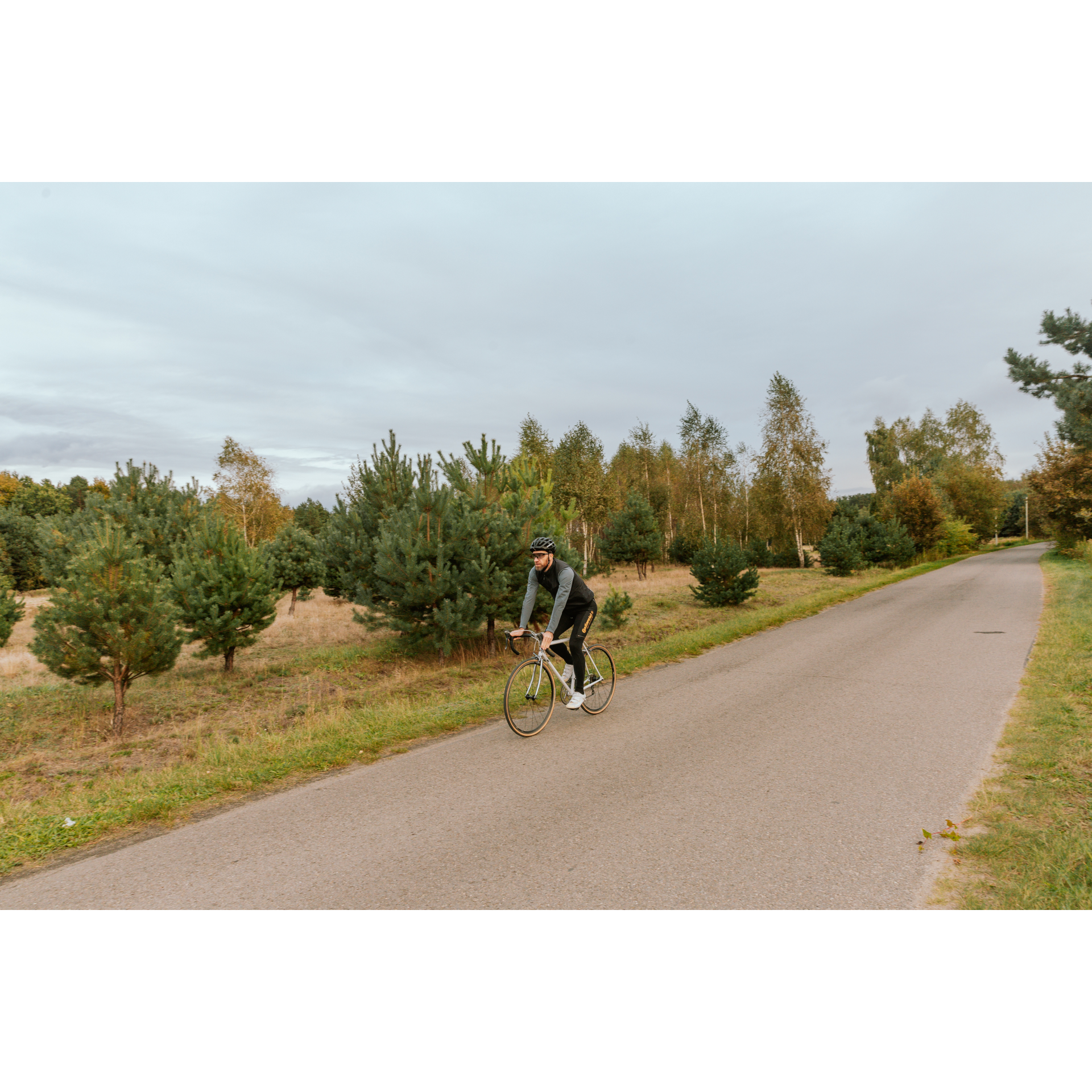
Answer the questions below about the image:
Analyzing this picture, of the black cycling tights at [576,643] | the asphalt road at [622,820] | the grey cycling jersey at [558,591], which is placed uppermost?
the grey cycling jersey at [558,591]

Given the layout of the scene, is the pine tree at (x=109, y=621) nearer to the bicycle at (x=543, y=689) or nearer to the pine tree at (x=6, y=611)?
the bicycle at (x=543, y=689)

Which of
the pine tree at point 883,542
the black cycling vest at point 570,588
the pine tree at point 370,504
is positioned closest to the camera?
the black cycling vest at point 570,588

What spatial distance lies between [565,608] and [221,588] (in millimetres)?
7972

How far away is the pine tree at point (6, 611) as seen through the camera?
17.2 meters

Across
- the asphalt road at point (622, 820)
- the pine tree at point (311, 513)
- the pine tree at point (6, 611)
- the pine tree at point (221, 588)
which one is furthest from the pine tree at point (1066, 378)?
the pine tree at point (311, 513)

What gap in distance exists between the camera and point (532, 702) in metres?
6.94

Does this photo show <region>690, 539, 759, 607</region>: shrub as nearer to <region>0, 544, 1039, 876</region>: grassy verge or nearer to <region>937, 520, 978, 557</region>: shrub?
<region>0, 544, 1039, 876</region>: grassy verge

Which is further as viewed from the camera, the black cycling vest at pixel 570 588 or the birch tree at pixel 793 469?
the birch tree at pixel 793 469

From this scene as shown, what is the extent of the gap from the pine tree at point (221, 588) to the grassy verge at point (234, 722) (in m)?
1.00

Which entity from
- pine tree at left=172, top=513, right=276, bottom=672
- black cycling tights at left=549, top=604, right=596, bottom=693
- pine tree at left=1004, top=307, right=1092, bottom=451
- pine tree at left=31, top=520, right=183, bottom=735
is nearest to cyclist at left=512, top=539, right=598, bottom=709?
black cycling tights at left=549, top=604, right=596, bottom=693

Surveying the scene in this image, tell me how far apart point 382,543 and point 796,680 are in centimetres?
760

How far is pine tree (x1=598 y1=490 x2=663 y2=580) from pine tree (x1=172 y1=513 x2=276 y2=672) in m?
26.3

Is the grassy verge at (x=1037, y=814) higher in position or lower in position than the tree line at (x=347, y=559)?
lower

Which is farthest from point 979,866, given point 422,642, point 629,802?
point 422,642
